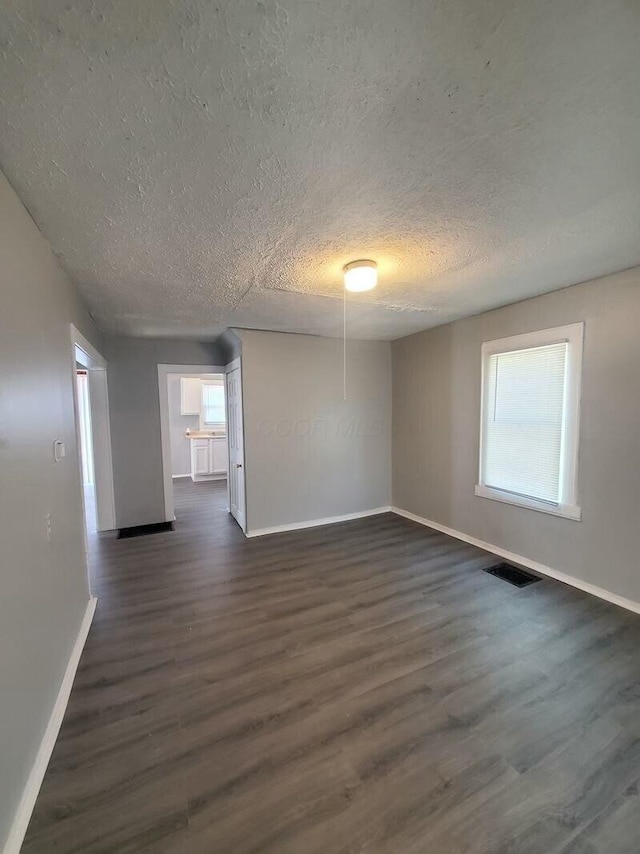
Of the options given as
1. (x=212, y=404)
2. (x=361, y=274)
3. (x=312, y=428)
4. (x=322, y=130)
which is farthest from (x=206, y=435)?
(x=322, y=130)

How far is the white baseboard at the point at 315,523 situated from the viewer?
13.6 feet

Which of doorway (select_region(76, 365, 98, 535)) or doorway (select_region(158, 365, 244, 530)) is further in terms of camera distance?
doorway (select_region(158, 365, 244, 530))

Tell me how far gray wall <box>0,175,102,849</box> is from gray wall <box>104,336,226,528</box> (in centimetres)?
239

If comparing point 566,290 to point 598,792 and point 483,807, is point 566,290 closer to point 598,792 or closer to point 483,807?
point 598,792

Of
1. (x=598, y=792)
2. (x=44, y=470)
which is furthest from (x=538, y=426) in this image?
(x=44, y=470)

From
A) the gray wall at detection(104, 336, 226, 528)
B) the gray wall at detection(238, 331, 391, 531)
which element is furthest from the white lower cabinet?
the gray wall at detection(238, 331, 391, 531)

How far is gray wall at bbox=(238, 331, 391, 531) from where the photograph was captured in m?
4.08

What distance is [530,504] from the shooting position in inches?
124

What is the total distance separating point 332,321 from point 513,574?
9.80ft

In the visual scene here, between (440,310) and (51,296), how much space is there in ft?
10.2

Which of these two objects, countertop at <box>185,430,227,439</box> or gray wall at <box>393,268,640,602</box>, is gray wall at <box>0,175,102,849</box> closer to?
gray wall at <box>393,268,640,602</box>

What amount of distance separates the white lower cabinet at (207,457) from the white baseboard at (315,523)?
3.24 metres

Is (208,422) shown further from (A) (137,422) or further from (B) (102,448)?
(B) (102,448)

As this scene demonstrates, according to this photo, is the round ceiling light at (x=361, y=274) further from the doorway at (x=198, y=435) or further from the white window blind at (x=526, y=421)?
the doorway at (x=198, y=435)
